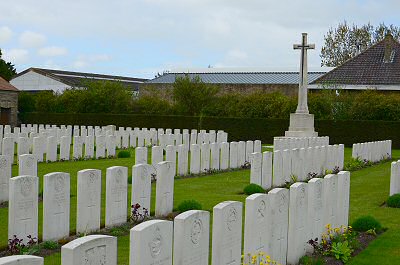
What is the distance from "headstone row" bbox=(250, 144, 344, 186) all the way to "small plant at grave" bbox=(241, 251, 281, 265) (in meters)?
6.76

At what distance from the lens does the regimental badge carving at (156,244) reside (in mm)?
4695

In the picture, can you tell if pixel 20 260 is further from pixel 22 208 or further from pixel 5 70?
pixel 5 70

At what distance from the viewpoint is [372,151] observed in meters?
21.0

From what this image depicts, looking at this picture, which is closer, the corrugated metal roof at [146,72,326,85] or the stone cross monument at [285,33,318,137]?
the stone cross monument at [285,33,318,137]

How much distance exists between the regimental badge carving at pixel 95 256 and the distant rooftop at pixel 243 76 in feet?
136

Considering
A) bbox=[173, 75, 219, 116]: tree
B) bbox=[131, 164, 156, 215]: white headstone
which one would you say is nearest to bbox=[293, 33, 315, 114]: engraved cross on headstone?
bbox=[173, 75, 219, 116]: tree

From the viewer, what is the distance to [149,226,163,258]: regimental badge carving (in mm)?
4695

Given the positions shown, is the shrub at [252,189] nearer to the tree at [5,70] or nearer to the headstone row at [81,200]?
the headstone row at [81,200]

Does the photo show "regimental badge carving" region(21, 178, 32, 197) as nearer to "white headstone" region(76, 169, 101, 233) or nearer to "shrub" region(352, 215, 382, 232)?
"white headstone" region(76, 169, 101, 233)

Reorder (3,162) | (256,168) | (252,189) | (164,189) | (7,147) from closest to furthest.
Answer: (164,189), (3,162), (252,189), (256,168), (7,147)

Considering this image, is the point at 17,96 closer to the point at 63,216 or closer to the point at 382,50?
the point at 382,50

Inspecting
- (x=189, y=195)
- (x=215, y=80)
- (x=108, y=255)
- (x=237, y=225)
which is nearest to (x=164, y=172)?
(x=189, y=195)

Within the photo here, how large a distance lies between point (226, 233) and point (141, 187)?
4040 millimetres

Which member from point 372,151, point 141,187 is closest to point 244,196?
point 141,187
